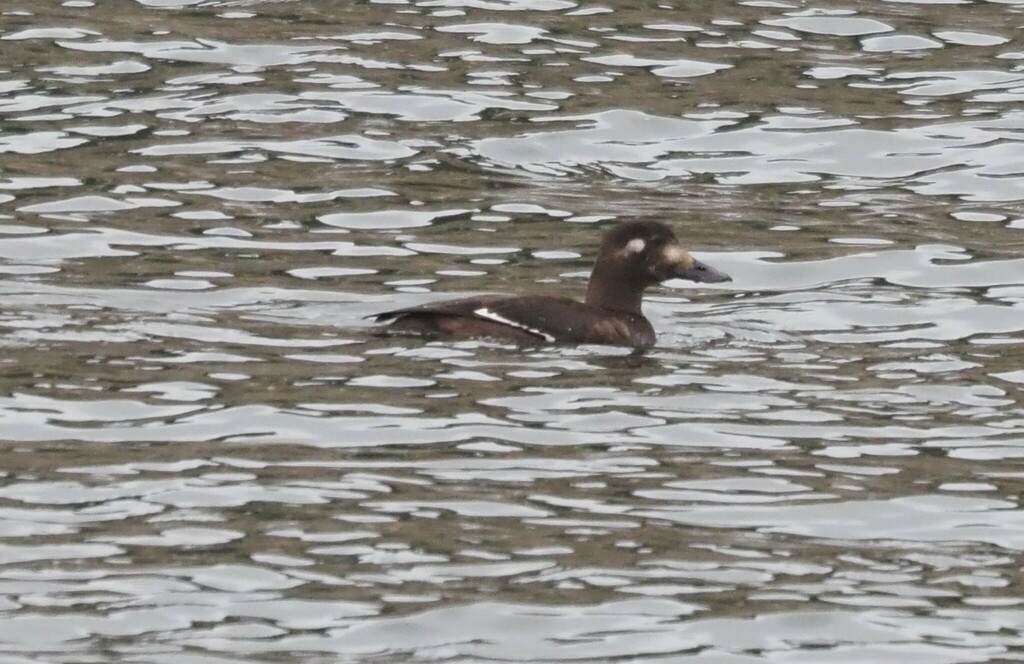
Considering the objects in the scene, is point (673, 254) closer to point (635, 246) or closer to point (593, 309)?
point (635, 246)

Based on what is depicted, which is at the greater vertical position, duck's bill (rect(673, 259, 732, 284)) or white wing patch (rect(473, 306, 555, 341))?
white wing patch (rect(473, 306, 555, 341))

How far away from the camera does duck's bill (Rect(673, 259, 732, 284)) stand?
12841 mm

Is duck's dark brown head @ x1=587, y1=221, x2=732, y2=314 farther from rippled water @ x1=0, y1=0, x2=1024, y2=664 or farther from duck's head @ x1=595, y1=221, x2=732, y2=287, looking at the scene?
rippled water @ x1=0, y1=0, x2=1024, y2=664

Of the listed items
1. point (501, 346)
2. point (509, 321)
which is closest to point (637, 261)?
point (509, 321)

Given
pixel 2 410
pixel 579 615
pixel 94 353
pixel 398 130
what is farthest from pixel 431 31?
pixel 579 615

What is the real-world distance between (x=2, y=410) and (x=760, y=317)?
438cm

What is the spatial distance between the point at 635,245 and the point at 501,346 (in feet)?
4.31

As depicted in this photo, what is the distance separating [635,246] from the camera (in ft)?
41.9

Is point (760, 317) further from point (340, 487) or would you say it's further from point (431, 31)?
point (431, 31)

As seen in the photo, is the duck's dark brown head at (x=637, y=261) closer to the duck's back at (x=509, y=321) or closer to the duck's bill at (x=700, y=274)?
the duck's bill at (x=700, y=274)

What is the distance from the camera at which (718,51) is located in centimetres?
1891

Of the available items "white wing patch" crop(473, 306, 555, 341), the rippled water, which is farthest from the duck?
the rippled water

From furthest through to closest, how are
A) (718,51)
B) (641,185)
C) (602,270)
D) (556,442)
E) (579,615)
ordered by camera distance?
(718,51) < (641,185) < (602,270) < (556,442) < (579,615)

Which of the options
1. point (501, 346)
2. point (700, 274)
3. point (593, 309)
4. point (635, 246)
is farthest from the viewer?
point (700, 274)
